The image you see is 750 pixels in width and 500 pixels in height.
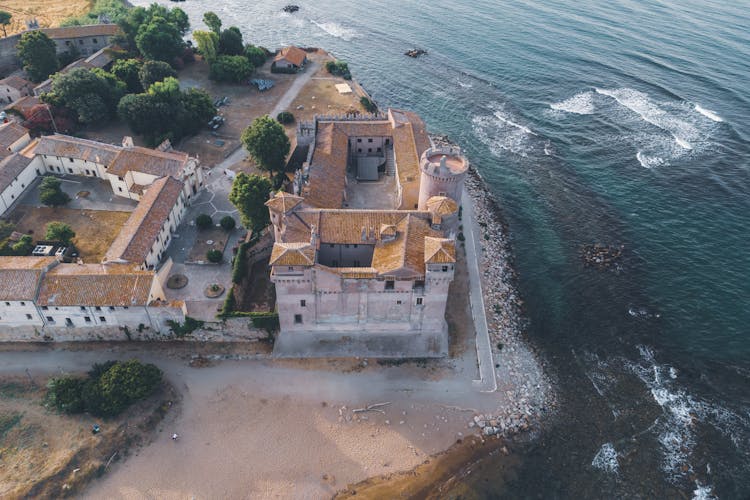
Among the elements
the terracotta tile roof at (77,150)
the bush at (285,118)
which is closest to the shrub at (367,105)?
the bush at (285,118)

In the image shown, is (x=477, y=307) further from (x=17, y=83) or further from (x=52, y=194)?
(x=17, y=83)

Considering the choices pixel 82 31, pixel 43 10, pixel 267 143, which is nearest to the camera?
pixel 267 143

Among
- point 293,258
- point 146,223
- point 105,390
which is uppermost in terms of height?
point 293,258

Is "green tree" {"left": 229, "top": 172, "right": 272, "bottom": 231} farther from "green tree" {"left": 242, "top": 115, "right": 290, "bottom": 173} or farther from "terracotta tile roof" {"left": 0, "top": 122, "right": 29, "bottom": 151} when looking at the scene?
"terracotta tile roof" {"left": 0, "top": 122, "right": 29, "bottom": 151}

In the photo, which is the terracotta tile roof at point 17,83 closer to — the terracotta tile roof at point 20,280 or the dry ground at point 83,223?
the dry ground at point 83,223

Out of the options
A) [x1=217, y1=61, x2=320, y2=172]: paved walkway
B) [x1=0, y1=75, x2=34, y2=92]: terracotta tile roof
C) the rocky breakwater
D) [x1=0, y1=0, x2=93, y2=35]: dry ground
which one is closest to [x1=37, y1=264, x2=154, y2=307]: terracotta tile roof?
[x1=217, y1=61, x2=320, y2=172]: paved walkway

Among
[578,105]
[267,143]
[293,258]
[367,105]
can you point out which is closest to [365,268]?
[293,258]

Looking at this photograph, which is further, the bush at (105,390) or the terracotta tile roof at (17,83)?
the terracotta tile roof at (17,83)
